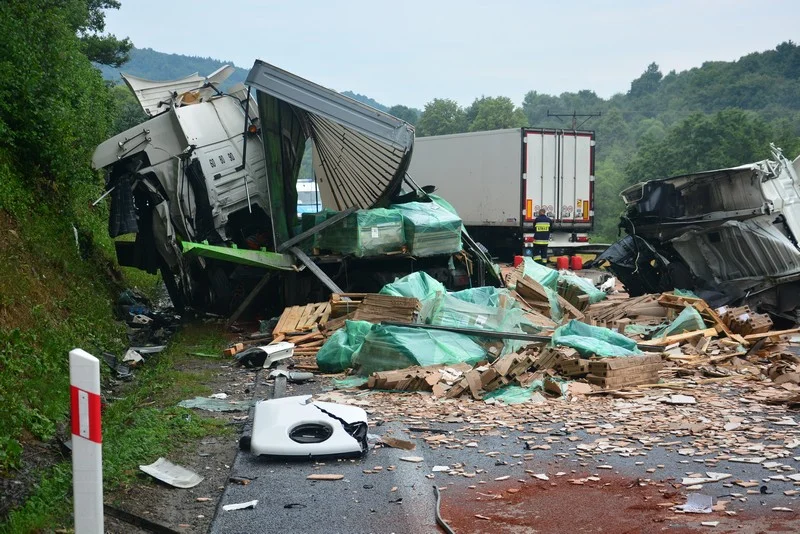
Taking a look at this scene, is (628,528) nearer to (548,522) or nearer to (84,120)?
(548,522)

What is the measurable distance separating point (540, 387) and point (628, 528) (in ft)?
12.3

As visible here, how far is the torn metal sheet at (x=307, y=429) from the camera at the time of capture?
626 centimetres

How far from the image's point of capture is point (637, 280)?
15359 mm

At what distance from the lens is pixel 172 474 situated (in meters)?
5.90

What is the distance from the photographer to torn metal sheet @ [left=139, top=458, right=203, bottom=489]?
573 cm

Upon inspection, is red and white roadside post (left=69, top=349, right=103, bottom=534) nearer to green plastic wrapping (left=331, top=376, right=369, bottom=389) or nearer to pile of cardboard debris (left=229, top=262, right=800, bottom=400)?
pile of cardboard debris (left=229, top=262, right=800, bottom=400)

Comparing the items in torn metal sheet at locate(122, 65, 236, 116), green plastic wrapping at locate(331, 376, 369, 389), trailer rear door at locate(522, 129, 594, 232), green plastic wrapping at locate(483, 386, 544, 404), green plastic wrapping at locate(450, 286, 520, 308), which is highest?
torn metal sheet at locate(122, 65, 236, 116)

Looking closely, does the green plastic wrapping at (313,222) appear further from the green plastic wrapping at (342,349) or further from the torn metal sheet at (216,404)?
the torn metal sheet at (216,404)

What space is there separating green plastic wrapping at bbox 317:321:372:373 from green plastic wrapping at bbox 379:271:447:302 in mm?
1224

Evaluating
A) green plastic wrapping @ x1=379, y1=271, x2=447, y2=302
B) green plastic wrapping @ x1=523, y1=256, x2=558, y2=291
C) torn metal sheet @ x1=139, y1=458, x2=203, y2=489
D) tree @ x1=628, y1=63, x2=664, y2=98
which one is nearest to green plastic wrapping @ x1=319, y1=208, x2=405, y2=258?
green plastic wrapping @ x1=379, y1=271, x2=447, y2=302

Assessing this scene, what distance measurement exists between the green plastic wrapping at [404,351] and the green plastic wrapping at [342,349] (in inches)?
6.0

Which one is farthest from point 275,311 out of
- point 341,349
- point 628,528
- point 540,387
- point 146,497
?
point 628,528

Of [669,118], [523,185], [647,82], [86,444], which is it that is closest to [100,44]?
[523,185]

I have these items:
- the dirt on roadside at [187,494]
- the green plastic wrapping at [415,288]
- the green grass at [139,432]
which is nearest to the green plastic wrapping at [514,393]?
the dirt on roadside at [187,494]
